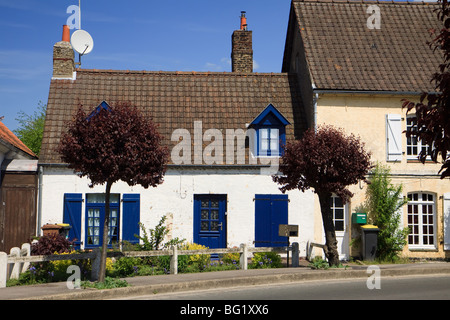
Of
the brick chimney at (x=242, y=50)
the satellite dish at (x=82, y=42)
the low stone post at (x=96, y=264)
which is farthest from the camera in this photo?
the brick chimney at (x=242, y=50)

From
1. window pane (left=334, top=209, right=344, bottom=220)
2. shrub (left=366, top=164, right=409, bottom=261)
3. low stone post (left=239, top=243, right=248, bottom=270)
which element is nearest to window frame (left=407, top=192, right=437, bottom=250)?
shrub (left=366, top=164, right=409, bottom=261)

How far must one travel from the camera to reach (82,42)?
22.0 m

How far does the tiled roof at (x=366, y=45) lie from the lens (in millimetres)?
19031

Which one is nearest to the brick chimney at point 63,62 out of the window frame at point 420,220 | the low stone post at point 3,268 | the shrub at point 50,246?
the shrub at point 50,246

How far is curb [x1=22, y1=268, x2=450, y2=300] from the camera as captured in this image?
1042 cm

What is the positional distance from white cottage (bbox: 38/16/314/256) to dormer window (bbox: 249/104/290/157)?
3 cm

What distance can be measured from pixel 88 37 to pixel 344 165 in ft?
42.3

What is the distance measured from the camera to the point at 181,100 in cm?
2039

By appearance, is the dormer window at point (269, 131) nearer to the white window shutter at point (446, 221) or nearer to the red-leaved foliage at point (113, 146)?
the white window shutter at point (446, 221)

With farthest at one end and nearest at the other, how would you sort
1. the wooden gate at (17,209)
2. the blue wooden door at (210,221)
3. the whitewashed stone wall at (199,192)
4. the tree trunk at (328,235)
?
the blue wooden door at (210,221) < the whitewashed stone wall at (199,192) < the wooden gate at (17,209) < the tree trunk at (328,235)

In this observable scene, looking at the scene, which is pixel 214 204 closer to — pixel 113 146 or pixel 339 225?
pixel 339 225

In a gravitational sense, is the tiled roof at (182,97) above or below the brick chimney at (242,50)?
below
